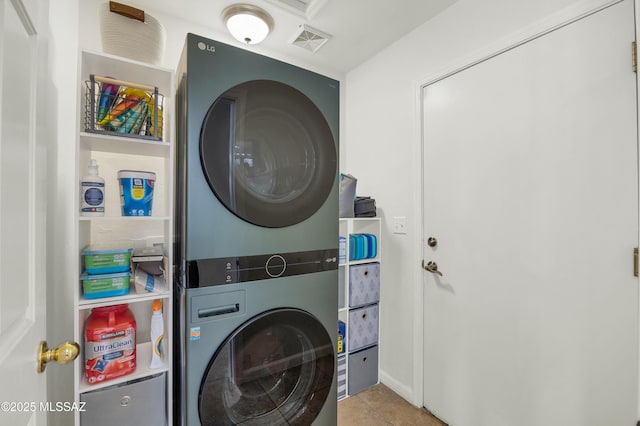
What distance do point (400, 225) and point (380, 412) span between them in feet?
4.10

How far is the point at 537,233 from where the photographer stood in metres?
1.37

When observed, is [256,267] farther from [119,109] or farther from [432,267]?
[432,267]

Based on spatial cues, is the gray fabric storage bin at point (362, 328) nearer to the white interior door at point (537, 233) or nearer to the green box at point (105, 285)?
the white interior door at point (537, 233)

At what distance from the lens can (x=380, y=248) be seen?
2182 mm

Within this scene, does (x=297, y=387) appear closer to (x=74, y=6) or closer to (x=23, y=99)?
(x=23, y=99)

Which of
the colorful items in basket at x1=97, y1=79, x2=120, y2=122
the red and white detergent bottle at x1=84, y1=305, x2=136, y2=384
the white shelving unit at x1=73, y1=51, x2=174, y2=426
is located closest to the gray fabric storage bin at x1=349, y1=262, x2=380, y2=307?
the white shelving unit at x1=73, y1=51, x2=174, y2=426

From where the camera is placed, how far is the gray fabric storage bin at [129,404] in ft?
3.32

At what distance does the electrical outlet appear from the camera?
2.01 metres

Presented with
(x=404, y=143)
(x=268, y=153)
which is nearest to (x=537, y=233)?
(x=404, y=143)

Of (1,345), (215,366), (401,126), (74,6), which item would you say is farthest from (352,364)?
(74,6)

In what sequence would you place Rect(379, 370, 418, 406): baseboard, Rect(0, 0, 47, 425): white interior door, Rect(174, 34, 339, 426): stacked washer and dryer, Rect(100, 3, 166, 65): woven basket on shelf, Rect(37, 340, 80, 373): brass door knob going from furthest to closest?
1. Rect(379, 370, 418, 406): baseboard
2. Rect(100, 3, 166, 65): woven basket on shelf
3. Rect(174, 34, 339, 426): stacked washer and dryer
4. Rect(37, 340, 80, 373): brass door knob
5. Rect(0, 0, 47, 425): white interior door

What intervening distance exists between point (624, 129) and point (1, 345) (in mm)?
1917

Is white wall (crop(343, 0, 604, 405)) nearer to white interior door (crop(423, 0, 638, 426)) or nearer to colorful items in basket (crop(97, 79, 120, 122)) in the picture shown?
white interior door (crop(423, 0, 638, 426))

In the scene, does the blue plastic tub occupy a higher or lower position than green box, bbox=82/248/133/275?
higher
